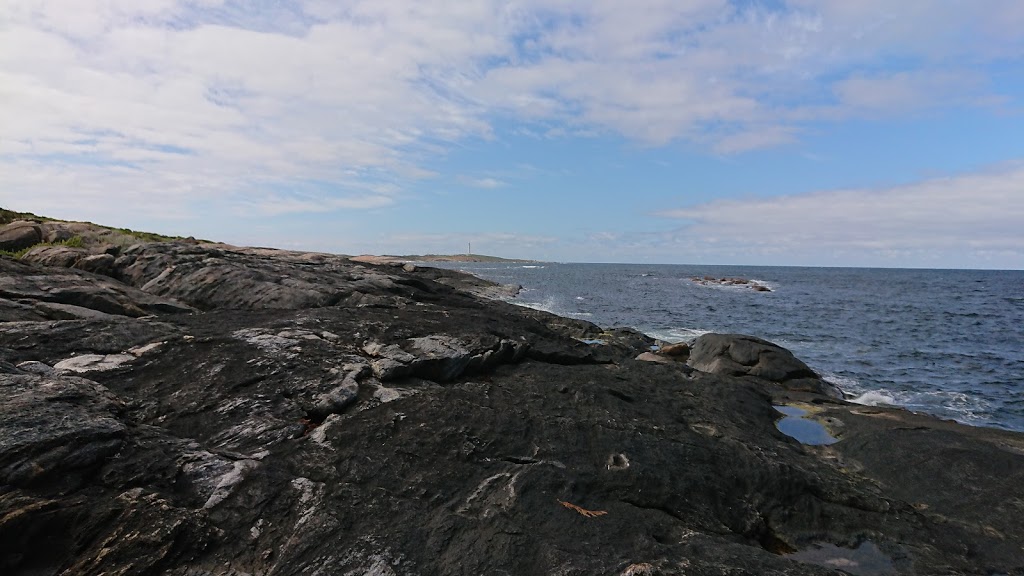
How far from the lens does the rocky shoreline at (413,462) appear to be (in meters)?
5.89

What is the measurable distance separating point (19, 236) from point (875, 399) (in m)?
42.5

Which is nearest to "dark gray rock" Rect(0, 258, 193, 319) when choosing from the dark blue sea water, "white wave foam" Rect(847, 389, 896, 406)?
"white wave foam" Rect(847, 389, 896, 406)

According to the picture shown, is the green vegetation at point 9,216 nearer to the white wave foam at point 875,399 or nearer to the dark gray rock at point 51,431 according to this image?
the dark gray rock at point 51,431

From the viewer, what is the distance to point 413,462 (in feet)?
26.0

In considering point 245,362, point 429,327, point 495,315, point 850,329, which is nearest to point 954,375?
point 850,329

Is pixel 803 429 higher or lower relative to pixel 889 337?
higher

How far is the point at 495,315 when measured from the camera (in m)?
17.2

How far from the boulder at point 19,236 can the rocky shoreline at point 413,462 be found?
14.7 metres

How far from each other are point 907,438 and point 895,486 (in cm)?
280

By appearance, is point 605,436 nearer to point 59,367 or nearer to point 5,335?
point 59,367

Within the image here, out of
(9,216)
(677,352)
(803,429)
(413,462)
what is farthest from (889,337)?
(9,216)

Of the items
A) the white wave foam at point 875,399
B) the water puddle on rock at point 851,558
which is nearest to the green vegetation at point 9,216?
the water puddle on rock at point 851,558

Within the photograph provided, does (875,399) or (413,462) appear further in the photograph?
(875,399)

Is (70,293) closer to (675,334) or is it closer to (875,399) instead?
(875,399)
